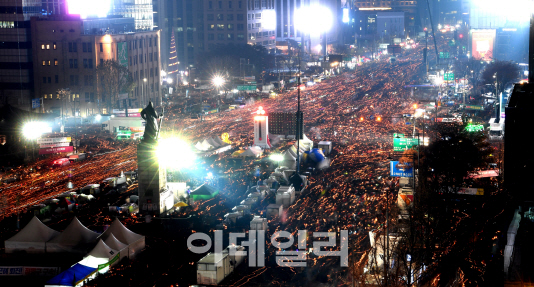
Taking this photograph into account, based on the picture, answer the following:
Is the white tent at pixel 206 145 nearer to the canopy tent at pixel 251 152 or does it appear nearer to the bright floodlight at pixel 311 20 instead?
the canopy tent at pixel 251 152

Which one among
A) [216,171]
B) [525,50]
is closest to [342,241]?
[216,171]

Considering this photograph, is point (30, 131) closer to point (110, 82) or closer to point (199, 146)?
point (199, 146)

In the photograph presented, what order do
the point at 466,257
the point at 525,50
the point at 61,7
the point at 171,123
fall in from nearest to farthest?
the point at 466,257 → the point at 171,123 → the point at 61,7 → the point at 525,50

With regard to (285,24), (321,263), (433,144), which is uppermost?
(285,24)

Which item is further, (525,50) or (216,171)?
(525,50)

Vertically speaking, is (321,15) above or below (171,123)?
above

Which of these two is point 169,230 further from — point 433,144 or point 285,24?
point 285,24

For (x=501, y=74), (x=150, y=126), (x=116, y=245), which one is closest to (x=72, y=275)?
(x=116, y=245)

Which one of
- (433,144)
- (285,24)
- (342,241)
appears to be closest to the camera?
(342,241)
